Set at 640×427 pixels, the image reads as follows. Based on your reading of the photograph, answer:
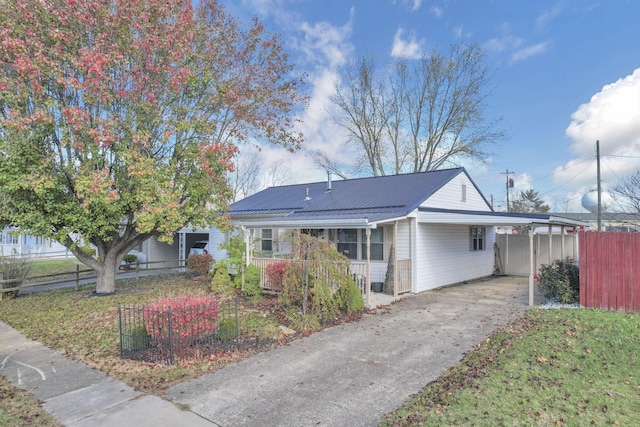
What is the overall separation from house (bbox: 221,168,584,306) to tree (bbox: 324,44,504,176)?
1204 cm

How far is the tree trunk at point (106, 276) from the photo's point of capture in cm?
1272

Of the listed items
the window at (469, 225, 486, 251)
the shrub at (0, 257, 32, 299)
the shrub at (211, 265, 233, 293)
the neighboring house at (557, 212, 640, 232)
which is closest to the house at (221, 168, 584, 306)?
the window at (469, 225, 486, 251)

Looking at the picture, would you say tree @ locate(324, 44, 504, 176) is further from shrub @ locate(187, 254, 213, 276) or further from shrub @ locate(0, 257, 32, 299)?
shrub @ locate(0, 257, 32, 299)

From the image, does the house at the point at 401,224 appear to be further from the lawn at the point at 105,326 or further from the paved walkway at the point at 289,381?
the paved walkway at the point at 289,381

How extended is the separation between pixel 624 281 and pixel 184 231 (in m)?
20.4

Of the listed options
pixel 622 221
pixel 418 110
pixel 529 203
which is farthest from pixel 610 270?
pixel 529 203

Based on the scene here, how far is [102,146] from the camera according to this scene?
34.8ft

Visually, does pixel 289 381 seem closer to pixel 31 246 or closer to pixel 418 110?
pixel 418 110

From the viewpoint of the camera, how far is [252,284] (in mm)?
11805

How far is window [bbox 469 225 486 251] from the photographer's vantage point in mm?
15672

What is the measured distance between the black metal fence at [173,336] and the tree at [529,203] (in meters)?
43.5

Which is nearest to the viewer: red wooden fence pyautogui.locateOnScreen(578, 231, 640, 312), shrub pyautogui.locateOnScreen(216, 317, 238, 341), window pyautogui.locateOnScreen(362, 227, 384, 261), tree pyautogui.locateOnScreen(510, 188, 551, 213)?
shrub pyautogui.locateOnScreen(216, 317, 238, 341)

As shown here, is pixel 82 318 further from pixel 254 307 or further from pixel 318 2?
pixel 318 2

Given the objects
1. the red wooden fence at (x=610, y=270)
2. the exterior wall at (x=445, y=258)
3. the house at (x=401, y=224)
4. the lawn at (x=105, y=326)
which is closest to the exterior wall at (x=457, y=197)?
the house at (x=401, y=224)
